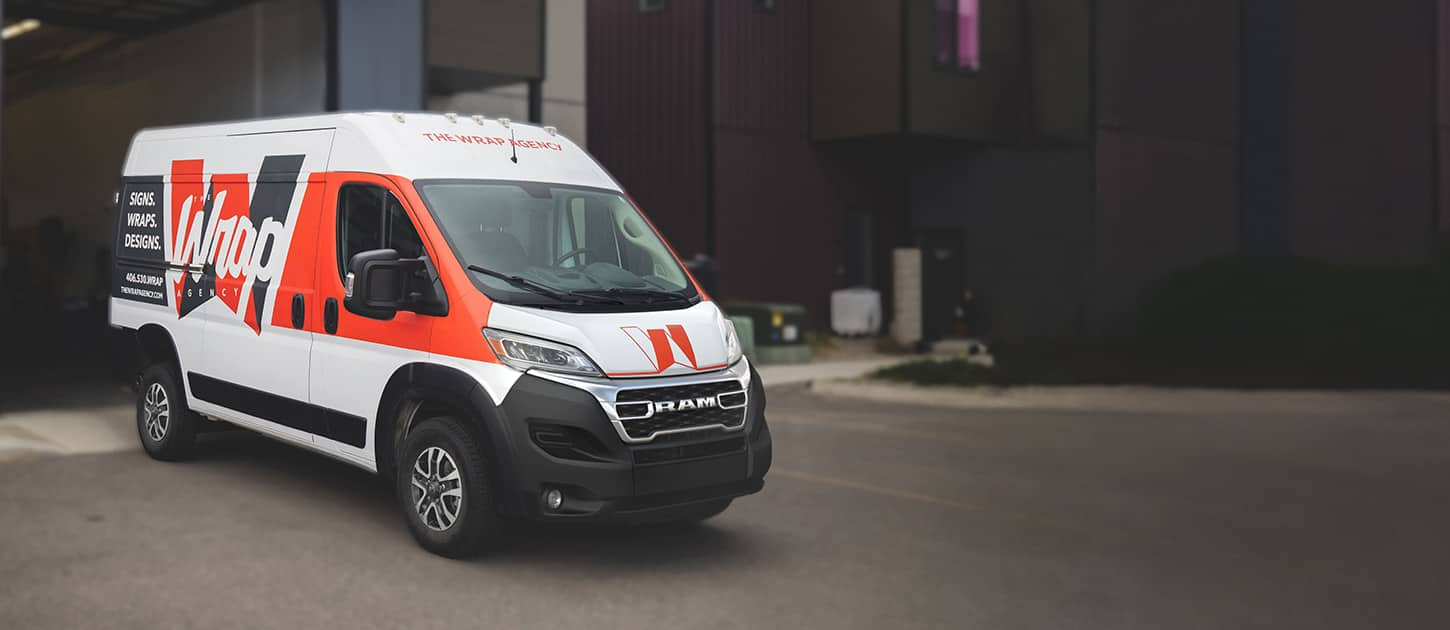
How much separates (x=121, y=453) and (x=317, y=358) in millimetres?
3154

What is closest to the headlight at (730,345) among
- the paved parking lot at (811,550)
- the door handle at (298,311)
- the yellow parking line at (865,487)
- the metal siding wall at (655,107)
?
the paved parking lot at (811,550)

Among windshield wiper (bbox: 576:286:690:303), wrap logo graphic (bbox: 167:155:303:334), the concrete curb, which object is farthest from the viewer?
the concrete curb

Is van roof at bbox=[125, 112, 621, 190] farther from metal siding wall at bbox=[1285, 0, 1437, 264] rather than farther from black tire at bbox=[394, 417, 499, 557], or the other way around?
metal siding wall at bbox=[1285, 0, 1437, 264]

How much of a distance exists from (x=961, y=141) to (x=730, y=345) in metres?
19.3

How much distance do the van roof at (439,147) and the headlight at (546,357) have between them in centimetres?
134

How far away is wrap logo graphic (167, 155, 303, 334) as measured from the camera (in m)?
7.89

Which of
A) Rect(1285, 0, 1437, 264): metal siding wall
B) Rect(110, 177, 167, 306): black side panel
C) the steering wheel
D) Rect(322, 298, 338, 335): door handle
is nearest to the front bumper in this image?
the steering wheel

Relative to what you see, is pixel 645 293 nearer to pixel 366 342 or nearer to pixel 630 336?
pixel 630 336

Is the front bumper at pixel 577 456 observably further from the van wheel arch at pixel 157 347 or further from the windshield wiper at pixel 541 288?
the van wheel arch at pixel 157 347

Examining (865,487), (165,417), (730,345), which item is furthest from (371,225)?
(865,487)

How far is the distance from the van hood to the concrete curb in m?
8.34

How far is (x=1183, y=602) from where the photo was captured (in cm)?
635

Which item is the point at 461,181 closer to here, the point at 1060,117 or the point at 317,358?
the point at 317,358

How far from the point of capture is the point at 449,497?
261 inches
